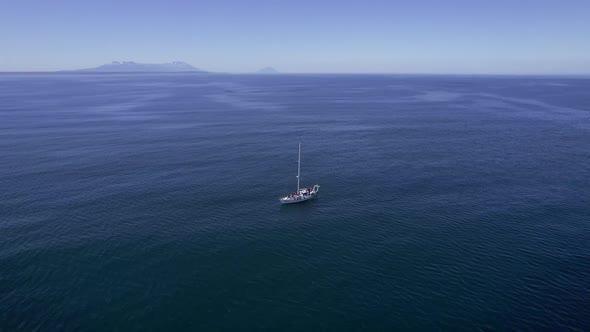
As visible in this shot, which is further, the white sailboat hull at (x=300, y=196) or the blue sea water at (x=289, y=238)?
the white sailboat hull at (x=300, y=196)

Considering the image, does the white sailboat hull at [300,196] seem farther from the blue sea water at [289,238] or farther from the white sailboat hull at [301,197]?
the blue sea water at [289,238]

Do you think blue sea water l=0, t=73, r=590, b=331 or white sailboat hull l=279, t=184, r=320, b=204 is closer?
blue sea water l=0, t=73, r=590, b=331

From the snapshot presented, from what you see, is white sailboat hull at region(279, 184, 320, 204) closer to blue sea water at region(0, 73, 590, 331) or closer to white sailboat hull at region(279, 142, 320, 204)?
white sailboat hull at region(279, 142, 320, 204)

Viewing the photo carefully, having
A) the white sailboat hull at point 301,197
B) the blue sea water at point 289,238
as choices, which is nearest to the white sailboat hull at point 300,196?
the white sailboat hull at point 301,197

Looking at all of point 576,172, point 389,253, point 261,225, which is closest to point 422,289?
point 389,253

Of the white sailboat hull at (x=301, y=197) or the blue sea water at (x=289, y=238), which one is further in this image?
the white sailboat hull at (x=301, y=197)

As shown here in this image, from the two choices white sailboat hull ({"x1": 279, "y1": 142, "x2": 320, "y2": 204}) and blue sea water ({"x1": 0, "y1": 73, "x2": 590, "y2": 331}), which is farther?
white sailboat hull ({"x1": 279, "y1": 142, "x2": 320, "y2": 204})

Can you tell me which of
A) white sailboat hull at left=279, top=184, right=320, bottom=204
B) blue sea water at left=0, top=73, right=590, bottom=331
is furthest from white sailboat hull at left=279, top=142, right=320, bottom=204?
blue sea water at left=0, top=73, right=590, bottom=331

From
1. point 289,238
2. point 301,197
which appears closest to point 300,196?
point 301,197

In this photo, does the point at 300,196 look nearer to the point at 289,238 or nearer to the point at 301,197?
the point at 301,197

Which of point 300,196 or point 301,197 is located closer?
point 300,196
